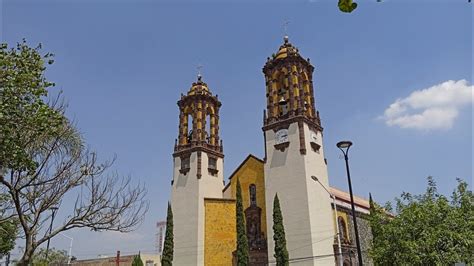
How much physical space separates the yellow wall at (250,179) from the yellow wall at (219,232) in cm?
129

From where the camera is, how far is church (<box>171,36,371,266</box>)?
94.6 ft

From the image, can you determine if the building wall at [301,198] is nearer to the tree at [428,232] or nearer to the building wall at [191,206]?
the building wall at [191,206]

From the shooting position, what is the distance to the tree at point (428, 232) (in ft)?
51.0

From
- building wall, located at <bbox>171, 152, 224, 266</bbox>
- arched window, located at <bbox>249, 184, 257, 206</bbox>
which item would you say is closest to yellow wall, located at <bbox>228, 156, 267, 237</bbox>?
arched window, located at <bbox>249, 184, 257, 206</bbox>

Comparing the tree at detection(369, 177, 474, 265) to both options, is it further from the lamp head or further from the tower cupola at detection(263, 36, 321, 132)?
the tower cupola at detection(263, 36, 321, 132)

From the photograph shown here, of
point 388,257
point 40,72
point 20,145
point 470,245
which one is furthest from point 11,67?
point 470,245

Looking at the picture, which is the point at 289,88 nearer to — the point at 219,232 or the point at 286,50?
the point at 286,50

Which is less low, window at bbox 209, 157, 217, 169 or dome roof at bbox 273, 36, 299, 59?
dome roof at bbox 273, 36, 299, 59

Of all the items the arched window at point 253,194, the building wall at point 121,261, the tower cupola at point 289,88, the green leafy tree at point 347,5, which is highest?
the tower cupola at point 289,88

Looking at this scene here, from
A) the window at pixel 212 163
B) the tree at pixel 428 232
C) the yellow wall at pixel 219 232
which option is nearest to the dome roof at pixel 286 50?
the window at pixel 212 163

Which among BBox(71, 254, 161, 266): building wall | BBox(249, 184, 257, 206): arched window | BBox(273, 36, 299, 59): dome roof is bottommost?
BBox(71, 254, 161, 266): building wall

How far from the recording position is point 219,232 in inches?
1282

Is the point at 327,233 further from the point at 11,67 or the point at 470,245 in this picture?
the point at 11,67

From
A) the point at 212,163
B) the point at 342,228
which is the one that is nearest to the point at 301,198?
the point at 342,228
